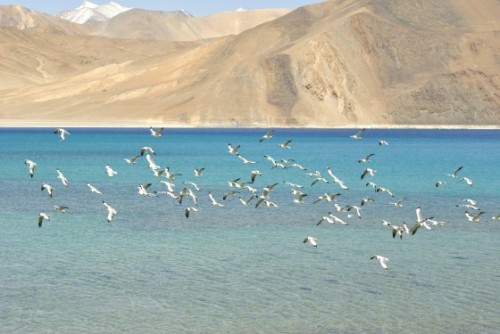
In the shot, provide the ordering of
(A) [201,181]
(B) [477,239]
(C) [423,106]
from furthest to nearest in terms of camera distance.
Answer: (C) [423,106], (A) [201,181], (B) [477,239]

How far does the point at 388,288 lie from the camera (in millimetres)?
28234

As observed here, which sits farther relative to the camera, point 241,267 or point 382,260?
point 241,267

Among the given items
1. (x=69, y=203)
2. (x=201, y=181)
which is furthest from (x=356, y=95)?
(x=69, y=203)

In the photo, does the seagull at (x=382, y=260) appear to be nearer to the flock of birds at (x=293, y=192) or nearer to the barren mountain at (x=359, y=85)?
the flock of birds at (x=293, y=192)

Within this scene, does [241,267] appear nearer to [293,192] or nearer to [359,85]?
[293,192]

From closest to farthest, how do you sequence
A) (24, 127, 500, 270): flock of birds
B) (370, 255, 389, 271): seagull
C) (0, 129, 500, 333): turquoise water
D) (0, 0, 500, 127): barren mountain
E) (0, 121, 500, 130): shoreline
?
1. (0, 129, 500, 333): turquoise water
2. (370, 255, 389, 271): seagull
3. (24, 127, 500, 270): flock of birds
4. (0, 121, 500, 130): shoreline
5. (0, 0, 500, 127): barren mountain

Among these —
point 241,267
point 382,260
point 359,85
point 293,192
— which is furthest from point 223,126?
point 382,260

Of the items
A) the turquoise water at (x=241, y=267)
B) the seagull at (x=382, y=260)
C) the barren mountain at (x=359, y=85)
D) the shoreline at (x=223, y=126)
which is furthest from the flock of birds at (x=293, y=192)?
the barren mountain at (x=359, y=85)

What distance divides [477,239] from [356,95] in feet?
487

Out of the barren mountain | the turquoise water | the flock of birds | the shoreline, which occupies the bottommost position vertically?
the turquoise water

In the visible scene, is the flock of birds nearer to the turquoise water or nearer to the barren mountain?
the turquoise water

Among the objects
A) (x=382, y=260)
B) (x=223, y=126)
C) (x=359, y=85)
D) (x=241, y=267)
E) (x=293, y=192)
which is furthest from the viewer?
(x=359, y=85)

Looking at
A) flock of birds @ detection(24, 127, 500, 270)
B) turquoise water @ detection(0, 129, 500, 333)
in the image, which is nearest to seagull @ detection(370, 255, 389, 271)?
flock of birds @ detection(24, 127, 500, 270)

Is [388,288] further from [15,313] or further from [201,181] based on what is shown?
[201,181]
